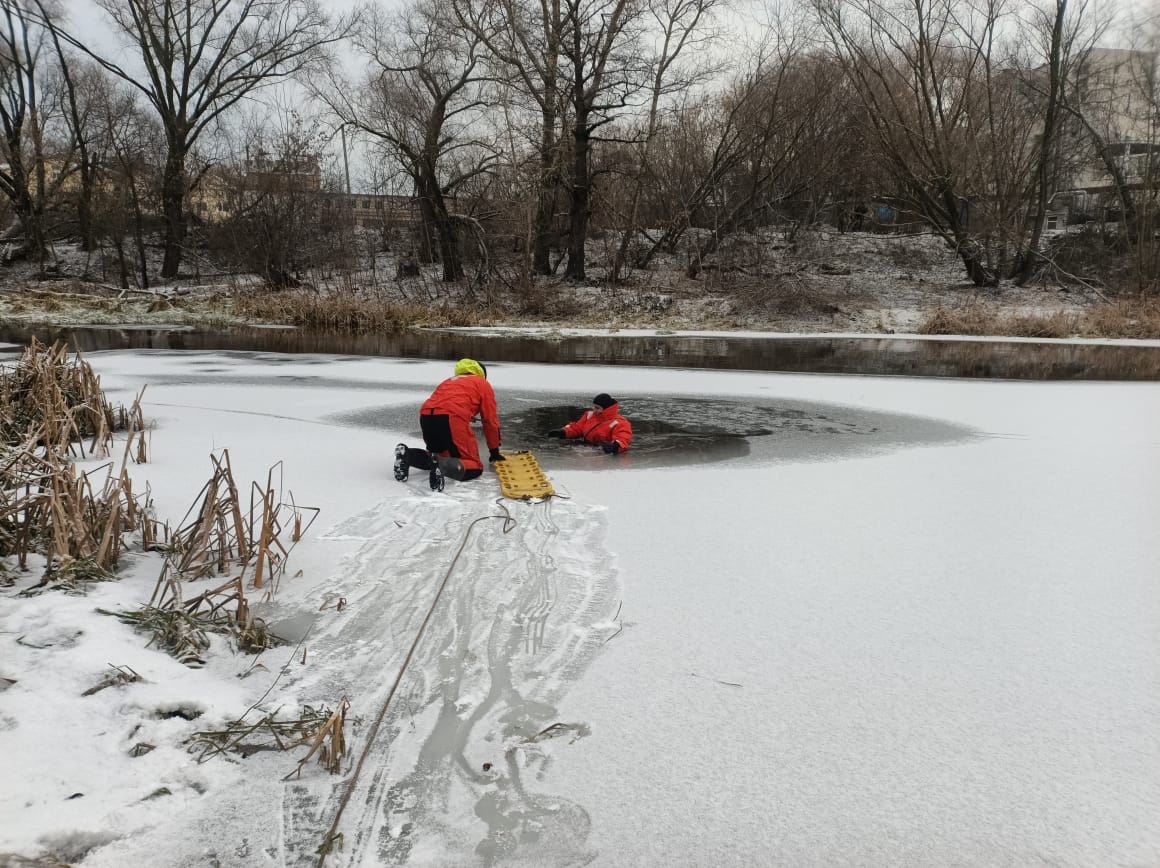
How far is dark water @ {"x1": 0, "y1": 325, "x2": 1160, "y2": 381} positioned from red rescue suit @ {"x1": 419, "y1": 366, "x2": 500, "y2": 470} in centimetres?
728

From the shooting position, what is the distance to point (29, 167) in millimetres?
26656

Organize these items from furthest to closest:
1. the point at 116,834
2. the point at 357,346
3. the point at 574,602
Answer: the point at 357,346 → the point at 574,602 → the point at 116,834

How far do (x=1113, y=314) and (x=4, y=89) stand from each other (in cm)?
3452

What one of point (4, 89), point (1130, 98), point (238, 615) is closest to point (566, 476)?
point (238, 615)

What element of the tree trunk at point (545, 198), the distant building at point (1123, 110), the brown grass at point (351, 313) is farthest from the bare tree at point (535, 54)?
the distant building at point (1123, 110)

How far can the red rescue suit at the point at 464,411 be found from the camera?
525 centimetres

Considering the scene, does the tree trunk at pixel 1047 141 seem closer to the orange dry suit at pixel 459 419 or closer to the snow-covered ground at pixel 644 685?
the snow-covered ground at pixel 644 685

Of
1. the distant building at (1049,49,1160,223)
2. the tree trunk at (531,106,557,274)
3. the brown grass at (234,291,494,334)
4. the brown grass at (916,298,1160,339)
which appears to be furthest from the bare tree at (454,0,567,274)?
the distant building at (1049,49,1160,223)

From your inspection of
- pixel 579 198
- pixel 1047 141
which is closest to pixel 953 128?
pixel 1047 141

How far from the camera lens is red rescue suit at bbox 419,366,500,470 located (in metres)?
5.25

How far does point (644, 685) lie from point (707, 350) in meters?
13.2

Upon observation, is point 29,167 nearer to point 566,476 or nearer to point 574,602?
point 566,476

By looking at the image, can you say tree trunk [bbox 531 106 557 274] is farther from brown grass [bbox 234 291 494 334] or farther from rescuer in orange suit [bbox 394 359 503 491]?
rescuer in orange suit [bbox 394 359 503 491]

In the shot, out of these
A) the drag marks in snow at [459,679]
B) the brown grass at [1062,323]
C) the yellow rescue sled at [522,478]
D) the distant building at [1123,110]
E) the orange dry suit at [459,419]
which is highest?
the distant building at [1123,110]
